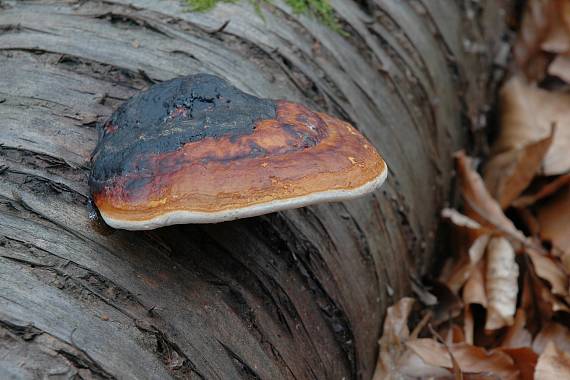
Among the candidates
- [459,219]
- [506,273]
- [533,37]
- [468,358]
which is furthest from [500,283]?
[533,37]

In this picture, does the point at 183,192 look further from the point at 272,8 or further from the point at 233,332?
the point at 272,8

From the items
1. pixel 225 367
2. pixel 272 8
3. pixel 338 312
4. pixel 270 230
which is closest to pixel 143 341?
pixel 225 367

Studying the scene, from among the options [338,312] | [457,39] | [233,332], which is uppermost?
[457,39]

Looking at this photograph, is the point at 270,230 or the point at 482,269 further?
the point at 482,269

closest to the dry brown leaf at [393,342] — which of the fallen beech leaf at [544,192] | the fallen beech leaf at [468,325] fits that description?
the fallen beech leaf at [468,325]

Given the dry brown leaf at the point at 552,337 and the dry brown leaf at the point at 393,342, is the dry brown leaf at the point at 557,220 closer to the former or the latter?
the dry brown leaf at the point at 552,337

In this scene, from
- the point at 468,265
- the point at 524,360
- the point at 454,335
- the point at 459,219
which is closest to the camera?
the point at 524,360

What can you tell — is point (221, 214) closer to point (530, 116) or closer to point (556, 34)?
point (530, 116)
